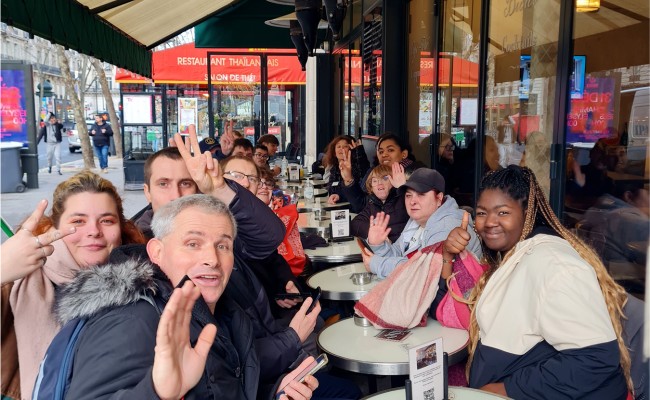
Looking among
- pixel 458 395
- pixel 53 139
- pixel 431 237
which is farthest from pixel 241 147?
pixel 53 139

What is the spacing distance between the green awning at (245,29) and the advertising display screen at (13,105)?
4.38m

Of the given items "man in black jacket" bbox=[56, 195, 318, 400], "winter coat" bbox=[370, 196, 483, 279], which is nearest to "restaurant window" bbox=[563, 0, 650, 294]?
"winter coat" bbox=[370, 196, 483, 279]

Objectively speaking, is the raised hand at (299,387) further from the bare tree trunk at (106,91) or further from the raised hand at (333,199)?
the bare tree trunk at (106,91)

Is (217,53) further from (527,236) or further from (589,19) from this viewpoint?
(527,236)

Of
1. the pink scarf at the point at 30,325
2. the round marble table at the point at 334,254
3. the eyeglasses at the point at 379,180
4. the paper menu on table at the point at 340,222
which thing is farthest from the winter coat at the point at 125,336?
the eyeglasses at the point at 379,180

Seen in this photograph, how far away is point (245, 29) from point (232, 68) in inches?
184

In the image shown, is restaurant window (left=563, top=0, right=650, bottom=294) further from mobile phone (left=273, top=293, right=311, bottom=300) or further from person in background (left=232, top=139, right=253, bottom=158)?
person in background (left=232, top=139, right=253, bottom=158)

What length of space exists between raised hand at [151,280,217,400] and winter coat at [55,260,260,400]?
0.04 meters

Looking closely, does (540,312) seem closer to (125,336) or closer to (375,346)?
(375,346)

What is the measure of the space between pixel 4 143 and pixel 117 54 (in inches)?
339

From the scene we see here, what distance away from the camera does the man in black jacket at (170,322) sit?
4.76 feet

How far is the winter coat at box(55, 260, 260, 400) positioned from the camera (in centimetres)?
149

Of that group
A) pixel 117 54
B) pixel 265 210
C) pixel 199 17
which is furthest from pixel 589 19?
pixel 199 17

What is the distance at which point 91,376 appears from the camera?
4.89ft
